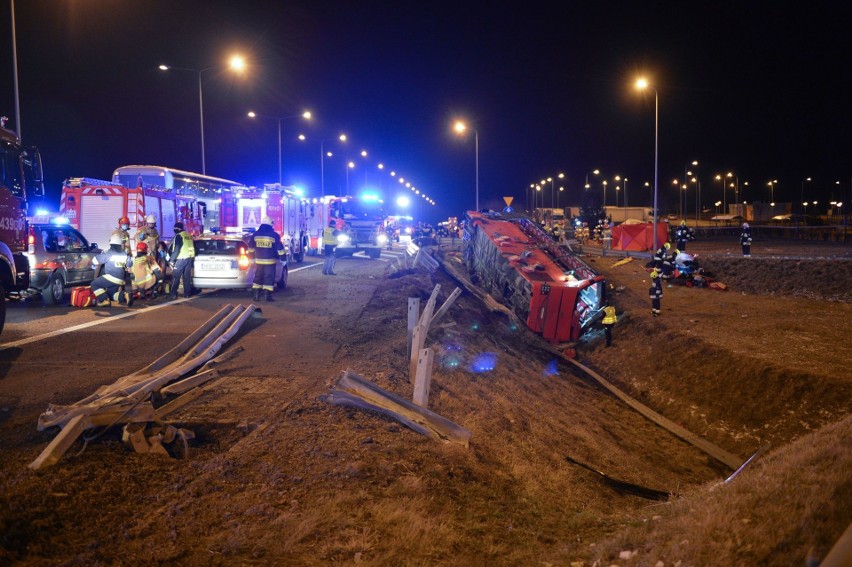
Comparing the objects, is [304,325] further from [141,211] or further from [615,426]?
[141,211]

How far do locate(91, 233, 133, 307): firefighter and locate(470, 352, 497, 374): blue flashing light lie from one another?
8.16 meters

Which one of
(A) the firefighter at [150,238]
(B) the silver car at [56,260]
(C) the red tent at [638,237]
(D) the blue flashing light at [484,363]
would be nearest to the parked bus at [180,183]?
(B) the silver car at [56,260]

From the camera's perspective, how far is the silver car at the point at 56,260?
46.7 ft

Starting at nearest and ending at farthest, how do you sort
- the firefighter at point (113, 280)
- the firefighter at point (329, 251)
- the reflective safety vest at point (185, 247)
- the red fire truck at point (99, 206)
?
the firefighter at point (113, 280), the reflective safety vest at point (185, 247), the red fire truck at point (99, 206), the firefighter at point (329, 251)

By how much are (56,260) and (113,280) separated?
5.88 feet

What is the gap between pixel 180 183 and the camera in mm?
29141

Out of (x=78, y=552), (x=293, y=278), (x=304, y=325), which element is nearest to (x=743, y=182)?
(x=293, y=278)

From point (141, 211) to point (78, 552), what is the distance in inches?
782

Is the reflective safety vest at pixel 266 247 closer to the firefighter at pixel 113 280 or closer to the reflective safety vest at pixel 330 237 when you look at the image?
the firefighter at pixel 113 280

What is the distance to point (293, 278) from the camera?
21.5m

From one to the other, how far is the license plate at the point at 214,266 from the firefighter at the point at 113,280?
167 cm

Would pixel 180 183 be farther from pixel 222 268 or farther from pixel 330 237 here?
pixel 222 268

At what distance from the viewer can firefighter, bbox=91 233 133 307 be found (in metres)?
14.1

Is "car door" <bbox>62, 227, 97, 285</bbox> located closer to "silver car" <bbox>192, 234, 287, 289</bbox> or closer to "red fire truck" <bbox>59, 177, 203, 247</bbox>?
"silver car" <bbox>192, 234, 287, 289</bbox>
